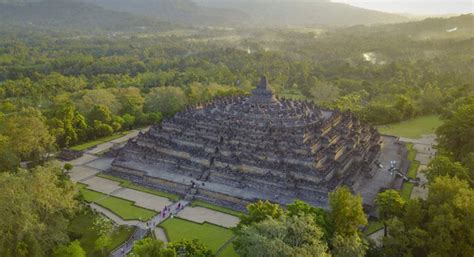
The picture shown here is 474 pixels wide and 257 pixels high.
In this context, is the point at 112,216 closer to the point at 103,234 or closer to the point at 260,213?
the point at 103,234

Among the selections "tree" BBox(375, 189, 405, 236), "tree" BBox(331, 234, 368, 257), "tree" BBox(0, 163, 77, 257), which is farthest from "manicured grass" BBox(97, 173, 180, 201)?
"tree" BBox(375, 189, 405, 236)

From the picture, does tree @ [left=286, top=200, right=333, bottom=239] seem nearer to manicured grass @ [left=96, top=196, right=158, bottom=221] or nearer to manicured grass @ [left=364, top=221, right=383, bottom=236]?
manicured grass @ [left=364, top=221, right=383, bottom=236]

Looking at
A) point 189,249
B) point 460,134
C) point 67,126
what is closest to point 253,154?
point 189,249

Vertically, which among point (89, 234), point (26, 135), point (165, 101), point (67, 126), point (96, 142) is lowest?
point (96, 142)

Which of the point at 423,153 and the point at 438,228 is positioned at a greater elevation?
the point at 438,228

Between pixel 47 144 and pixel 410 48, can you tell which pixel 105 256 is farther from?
pixel 410 48

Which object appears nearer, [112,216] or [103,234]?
[103,234]

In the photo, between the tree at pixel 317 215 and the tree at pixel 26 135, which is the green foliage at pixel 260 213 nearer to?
the tree at pixel 317 215
